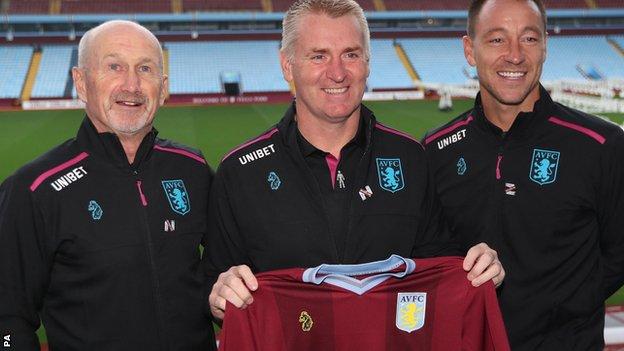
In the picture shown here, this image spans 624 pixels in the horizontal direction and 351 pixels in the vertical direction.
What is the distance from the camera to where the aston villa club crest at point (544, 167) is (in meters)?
3.17

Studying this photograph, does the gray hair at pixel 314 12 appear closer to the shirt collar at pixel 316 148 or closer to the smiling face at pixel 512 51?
the shirt collar at pixel 316 148

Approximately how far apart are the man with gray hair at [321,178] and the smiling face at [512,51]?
759 millimetres

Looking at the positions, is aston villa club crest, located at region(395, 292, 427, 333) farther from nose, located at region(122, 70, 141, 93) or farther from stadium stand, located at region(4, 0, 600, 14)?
stadium stand, located at region(4, 0, 600, 14)

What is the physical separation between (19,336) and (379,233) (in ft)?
5.30

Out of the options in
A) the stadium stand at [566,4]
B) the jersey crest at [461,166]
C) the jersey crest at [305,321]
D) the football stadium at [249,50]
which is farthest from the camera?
the stadium stand at [566,4]

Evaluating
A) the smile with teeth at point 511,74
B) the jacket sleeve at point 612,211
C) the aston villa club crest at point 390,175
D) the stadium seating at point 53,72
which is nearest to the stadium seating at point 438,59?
the stadium seating at point 53,72

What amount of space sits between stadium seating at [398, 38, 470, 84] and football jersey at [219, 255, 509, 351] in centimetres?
3293

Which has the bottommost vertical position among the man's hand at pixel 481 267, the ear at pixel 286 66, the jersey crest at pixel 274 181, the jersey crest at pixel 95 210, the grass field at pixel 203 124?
the grass field at pixel 203 124

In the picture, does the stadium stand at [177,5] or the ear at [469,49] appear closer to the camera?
the ear at [469,49]

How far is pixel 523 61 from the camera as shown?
3311 millimetres

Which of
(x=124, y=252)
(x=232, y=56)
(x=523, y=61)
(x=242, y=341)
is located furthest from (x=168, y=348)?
(x=232, y=56)

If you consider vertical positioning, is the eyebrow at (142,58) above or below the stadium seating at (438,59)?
above

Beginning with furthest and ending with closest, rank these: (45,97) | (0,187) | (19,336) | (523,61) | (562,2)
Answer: (562,2) → (45,97) → (523,61) → (0,187) → (19,336)

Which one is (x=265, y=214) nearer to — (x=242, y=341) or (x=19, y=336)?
(x=242, y=341)
